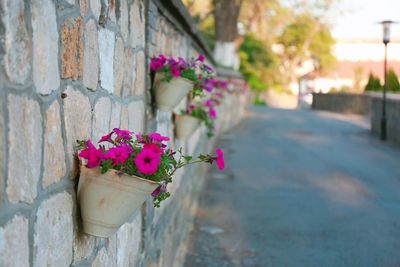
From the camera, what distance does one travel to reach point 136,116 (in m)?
3.63

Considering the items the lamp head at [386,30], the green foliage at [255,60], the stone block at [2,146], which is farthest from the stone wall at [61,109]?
the green foliage at [255,60]

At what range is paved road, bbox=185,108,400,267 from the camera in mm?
5574

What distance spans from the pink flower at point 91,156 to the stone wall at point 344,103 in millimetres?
21372

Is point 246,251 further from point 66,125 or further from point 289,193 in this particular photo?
point 66,125

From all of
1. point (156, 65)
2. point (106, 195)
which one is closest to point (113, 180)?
point (106, 195)

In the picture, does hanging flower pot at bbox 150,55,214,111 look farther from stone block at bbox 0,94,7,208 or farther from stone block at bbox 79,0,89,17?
stone block at bbox 0,94,7,208

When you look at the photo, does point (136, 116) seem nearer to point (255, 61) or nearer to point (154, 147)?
point (154, 147)

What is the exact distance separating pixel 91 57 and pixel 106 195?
590mm

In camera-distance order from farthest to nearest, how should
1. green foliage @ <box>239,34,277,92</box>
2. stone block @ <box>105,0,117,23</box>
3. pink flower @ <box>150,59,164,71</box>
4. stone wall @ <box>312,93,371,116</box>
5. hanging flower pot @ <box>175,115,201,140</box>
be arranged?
green foliage @ <box>239,34,277,92</box>
stone wall @ <box>312,93,371,116</box>
hanging flower pot @ <box>175,115,201,140</box>
pink flower @ <box>150,59,164,71</box>
stone block @ <box>105,0,117,23</box>

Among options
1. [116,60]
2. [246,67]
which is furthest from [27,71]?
[246,67]

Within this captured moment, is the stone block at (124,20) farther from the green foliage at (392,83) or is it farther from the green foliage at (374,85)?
the green foliage at (374,85)

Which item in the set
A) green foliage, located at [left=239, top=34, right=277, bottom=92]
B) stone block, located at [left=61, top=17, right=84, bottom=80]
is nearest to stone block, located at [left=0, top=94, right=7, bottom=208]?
stone block, located at [left=61, top=17, right=84, bottom=80]

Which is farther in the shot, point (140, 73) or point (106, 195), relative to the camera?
point (140, 73)

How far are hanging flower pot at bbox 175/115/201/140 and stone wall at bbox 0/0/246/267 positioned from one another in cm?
156
